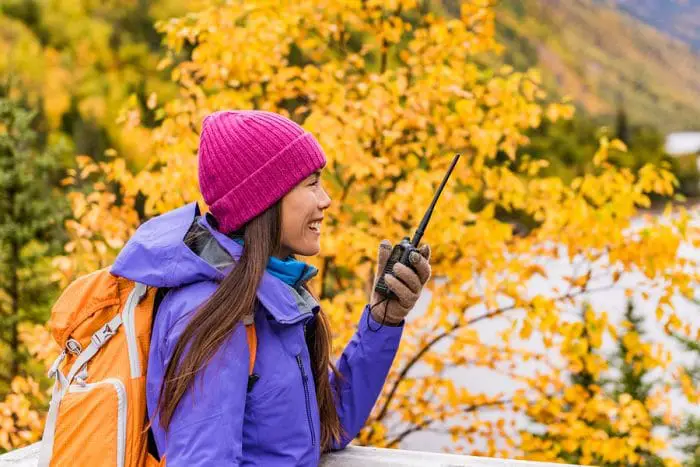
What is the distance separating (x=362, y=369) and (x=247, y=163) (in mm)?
698

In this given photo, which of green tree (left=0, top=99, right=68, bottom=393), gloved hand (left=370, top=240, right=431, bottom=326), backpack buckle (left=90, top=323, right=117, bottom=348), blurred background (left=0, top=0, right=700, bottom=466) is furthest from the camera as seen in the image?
green tree (left=0, top=99, right=68, bottom=393)

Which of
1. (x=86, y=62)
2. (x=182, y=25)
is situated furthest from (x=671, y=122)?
(x=182, y=25)

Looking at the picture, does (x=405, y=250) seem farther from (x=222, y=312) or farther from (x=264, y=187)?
(x=222, y=312)

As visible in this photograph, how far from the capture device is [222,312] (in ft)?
5.27

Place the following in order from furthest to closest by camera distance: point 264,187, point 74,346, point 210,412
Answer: point 264,187
point 74,346
point 210,412

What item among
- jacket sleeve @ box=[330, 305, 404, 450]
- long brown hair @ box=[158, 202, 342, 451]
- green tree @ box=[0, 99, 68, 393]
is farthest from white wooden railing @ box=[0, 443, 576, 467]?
green tree @ box=[0, 99, 68, 393]

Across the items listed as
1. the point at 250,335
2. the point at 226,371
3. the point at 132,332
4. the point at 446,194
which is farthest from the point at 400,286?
the point at 446,194

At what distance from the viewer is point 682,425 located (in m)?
13.2

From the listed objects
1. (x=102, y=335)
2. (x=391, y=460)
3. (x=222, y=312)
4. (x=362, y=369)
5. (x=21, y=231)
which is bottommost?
(x=21, y=231)

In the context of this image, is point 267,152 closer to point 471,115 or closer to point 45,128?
point 471,115

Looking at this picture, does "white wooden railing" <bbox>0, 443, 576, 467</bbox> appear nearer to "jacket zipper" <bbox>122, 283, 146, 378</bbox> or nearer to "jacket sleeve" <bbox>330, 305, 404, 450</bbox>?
"jacket sleeve" <bbox>330, 305, 404, 450</bbox>

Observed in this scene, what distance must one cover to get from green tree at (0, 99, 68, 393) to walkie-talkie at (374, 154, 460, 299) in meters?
11.1

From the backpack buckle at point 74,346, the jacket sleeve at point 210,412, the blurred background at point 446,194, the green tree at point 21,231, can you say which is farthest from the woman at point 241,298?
the green tree at point 21,231

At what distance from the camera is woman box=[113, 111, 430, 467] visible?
157cm
